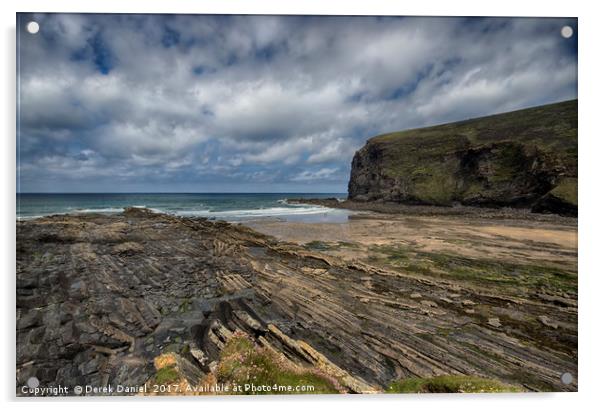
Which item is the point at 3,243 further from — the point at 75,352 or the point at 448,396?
the point at 448,396

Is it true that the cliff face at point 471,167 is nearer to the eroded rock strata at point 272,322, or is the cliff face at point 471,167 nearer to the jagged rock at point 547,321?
the jagged rock at point 547,321

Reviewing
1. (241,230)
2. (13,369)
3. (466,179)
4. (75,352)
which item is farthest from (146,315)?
(466,179)

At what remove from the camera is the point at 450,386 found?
13.1 feet

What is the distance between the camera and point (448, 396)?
13.4 feet

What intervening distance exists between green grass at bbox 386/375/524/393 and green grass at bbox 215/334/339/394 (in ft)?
4.00

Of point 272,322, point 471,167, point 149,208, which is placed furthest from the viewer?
point 471,167

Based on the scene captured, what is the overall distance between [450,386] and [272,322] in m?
3.58

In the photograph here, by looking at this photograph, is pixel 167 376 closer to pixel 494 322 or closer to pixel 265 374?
pixel 265 374

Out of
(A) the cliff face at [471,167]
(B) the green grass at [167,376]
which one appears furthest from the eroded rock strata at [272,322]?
(A) the cliff face at [471,167]

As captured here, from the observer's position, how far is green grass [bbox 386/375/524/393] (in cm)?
399

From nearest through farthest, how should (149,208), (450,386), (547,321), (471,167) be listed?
(450,386), (547,321), (149,208), (471,167)

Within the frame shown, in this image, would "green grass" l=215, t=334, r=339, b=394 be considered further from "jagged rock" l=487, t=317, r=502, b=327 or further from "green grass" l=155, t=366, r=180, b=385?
"jagged rock" l=487, t=317, r=502, b=327

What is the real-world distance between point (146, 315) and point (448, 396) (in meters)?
6.57

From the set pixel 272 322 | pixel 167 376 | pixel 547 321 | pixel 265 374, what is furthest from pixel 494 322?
pixel 167 376
